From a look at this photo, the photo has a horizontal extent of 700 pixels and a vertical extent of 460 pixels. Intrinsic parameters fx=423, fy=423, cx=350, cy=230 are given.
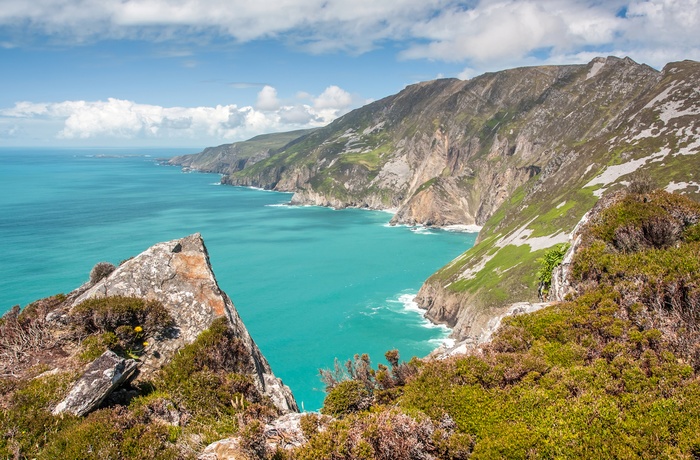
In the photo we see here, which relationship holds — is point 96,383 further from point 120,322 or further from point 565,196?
point 565,196

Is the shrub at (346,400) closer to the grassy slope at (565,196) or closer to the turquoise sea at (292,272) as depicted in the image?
the turquoise sea at (292,272)

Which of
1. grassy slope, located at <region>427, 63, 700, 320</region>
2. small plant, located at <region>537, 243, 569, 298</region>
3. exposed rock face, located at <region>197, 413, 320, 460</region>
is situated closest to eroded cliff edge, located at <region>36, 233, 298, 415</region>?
exposed rock face, located at <region>197, 413, 320, 460</region>

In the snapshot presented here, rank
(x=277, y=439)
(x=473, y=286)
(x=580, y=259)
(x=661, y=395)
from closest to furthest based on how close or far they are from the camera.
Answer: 1. (x=277, y=439)
2. (x=661, y=395)
3. (x=580, y=259)
4. (x=473, y=286)

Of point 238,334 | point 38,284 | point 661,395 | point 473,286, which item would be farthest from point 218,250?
point 661,395

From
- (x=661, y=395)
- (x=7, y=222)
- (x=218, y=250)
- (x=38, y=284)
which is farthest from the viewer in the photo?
(x=7, y=222)

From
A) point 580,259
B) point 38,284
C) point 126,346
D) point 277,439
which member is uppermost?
point 580,259

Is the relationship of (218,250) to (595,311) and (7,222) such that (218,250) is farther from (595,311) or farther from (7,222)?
(595,311)

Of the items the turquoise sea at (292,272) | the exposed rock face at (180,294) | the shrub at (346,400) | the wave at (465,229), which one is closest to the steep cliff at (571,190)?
the turquoise sea at (292,272)
